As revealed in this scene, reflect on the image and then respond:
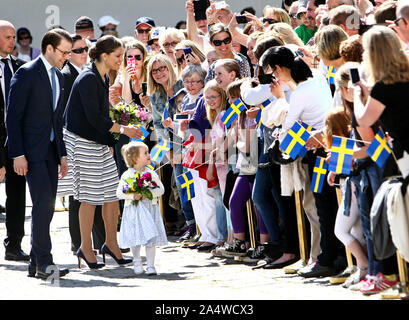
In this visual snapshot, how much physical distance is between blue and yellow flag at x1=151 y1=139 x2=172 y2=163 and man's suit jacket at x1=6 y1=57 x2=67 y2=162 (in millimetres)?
2083

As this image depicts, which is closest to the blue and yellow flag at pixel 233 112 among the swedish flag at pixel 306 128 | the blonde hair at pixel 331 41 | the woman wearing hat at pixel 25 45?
the swedish flag at pixel 306 128

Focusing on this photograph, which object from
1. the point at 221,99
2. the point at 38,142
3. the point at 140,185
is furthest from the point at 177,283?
the point at 221,99

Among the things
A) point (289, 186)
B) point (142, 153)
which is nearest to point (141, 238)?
point (142, 153)

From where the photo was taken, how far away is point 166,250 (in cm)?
959

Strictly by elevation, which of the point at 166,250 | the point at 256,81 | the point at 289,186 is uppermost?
the point at 256,81

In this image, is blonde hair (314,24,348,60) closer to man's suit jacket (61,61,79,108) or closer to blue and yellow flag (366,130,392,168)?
blue and yellow flag (366,130,392,168)

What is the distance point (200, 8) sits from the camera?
436 inches

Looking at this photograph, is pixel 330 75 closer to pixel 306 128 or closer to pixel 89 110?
pixel 306 128

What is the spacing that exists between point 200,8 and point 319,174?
431cm

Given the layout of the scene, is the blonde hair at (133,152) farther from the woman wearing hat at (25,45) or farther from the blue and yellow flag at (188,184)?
the woman wearing hat at (25,45)

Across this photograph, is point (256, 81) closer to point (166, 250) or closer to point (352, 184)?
point (352, 184)

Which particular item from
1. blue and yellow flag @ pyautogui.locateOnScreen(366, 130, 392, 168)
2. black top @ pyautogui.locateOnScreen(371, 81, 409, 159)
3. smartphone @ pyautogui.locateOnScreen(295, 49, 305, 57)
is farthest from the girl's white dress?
black top @ pyautogui.locateOnScreen(371, 81, 409, 159)

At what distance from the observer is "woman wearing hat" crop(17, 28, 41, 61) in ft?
54.9
